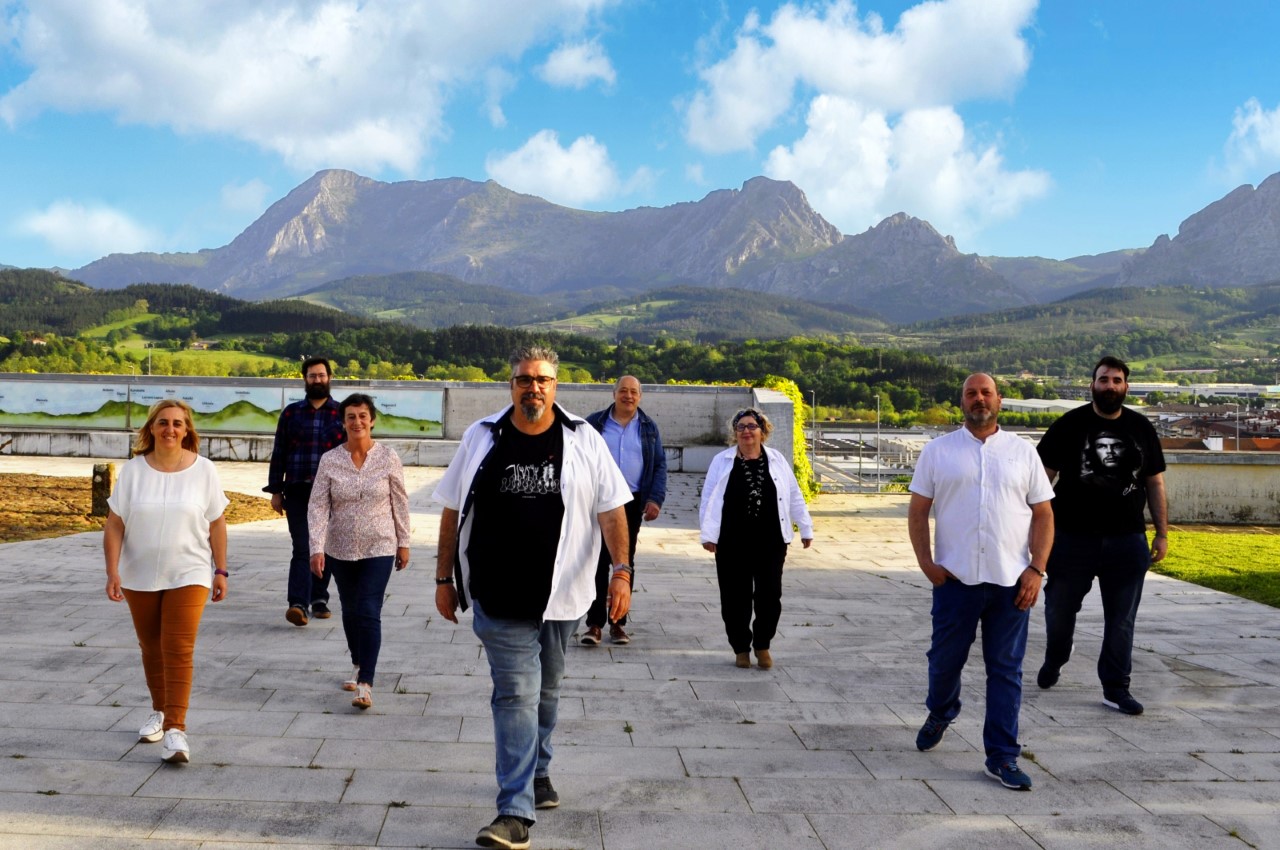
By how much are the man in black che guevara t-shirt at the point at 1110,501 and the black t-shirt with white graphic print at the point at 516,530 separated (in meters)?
3.14

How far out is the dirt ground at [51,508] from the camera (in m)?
11.2

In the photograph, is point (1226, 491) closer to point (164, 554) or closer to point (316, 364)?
point (316, 364)

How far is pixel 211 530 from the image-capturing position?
472 cm

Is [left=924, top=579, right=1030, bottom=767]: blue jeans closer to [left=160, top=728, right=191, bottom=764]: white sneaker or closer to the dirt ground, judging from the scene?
[left=160, top=728, right=191, bottom=764]: white sneaker

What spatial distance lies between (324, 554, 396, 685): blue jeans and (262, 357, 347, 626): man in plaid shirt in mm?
1594

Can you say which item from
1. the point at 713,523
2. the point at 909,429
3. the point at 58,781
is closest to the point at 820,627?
the point at 713,523

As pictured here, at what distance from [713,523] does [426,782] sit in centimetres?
270

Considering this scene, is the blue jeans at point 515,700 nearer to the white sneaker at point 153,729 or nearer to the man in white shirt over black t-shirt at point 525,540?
the man in white shirt over black t-shirt at point 525,540

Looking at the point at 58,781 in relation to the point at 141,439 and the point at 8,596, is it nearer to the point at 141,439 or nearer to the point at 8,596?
the point at 141,439

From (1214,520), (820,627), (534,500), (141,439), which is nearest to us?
(534,500)

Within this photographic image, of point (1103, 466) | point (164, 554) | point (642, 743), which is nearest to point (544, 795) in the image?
point (642, 743)

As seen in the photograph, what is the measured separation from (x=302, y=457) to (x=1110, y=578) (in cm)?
492

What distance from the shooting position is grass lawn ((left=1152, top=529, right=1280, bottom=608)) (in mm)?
10039

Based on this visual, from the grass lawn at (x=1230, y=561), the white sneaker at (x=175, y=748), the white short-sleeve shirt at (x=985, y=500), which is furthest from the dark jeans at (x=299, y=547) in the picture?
the grass lawn at (x=1230, y=561)
